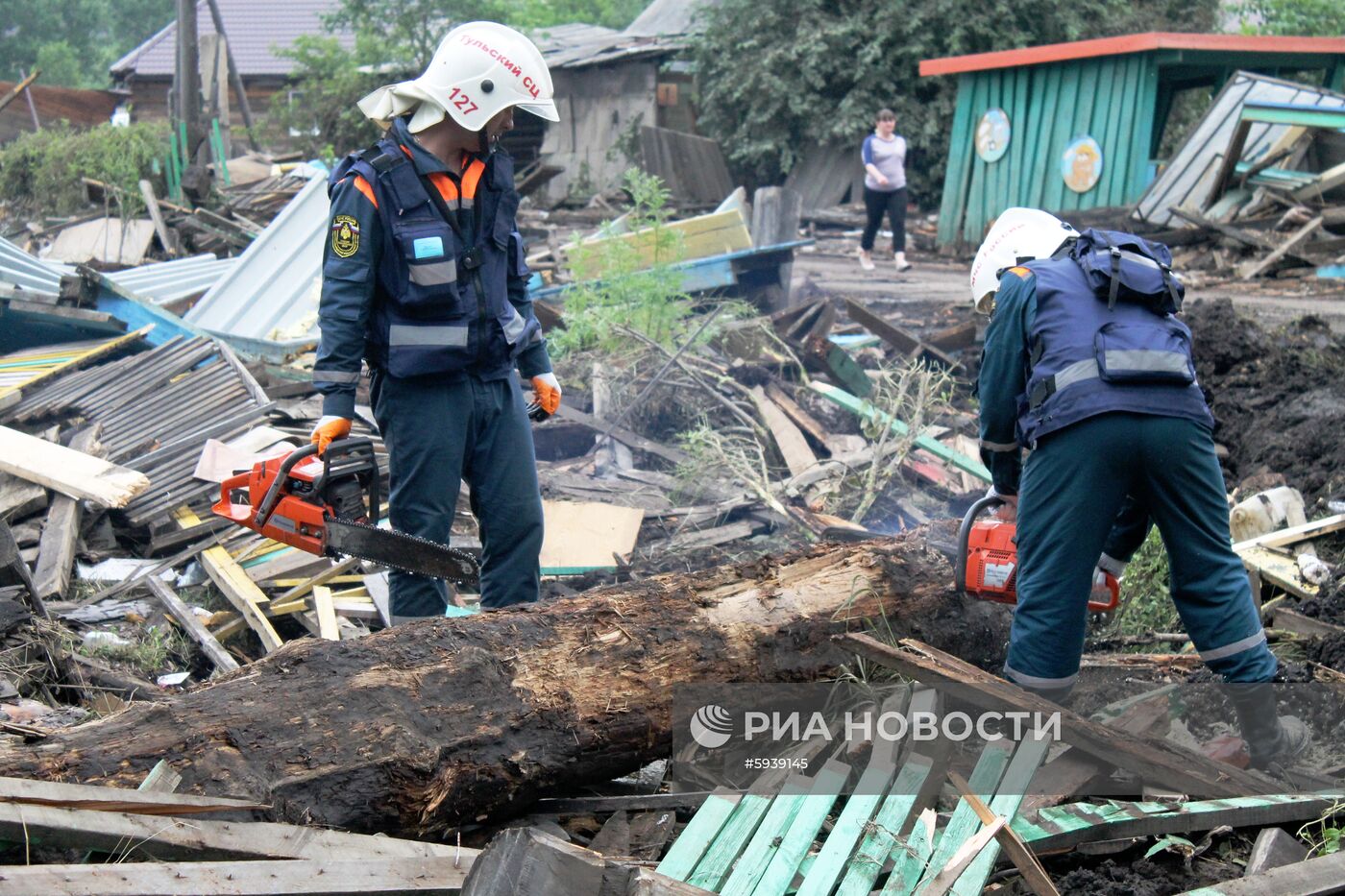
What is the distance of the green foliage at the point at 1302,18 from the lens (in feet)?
69.5

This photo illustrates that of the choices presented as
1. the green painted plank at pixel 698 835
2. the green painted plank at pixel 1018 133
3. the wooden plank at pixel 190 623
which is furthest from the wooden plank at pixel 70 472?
the green painted plank at pixel 1018 133

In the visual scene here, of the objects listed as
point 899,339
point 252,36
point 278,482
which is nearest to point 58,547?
point 278,482

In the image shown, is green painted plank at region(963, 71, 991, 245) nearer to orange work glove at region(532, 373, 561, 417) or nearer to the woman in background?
the woman in background

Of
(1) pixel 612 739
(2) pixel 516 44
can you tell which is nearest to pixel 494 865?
(1) pixel 612 739

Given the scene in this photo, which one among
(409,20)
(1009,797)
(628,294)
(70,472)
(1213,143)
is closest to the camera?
(1009,797)

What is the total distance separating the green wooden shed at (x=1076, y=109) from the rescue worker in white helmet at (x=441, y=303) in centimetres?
1274

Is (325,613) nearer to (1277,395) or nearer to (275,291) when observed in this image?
(275,291)

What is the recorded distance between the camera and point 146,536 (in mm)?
5621

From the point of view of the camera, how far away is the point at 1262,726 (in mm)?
3441

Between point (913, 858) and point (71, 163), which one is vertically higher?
point (71, 163)

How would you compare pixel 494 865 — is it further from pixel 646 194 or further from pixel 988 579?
pixel 646 194

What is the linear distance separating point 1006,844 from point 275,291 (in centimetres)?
787

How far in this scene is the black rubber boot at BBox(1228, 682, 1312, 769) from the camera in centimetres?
341

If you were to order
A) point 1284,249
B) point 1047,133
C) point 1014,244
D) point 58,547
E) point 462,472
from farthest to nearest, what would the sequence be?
point 1047,133 < point 1284,249 < point 58,547 < point 462,472 < point 1014,244
